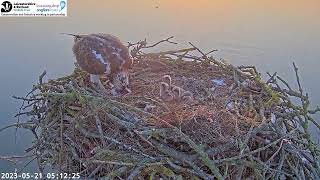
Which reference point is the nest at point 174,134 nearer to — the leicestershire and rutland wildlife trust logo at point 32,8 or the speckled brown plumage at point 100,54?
the speckled brown plumage at point 100,54

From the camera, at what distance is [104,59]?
146 centimetres

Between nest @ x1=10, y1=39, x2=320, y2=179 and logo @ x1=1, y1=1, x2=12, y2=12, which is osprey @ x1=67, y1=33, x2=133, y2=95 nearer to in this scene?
nest @ x1=10, y1=39, x2=320, y2=179

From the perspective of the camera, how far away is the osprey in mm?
1457

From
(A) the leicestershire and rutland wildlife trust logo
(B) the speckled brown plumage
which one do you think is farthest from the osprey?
(A) the leicestershire and rutland wildlife trust logo

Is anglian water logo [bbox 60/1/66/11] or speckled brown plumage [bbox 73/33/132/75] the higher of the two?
anglian water logo [bbox 60/1/66/11]

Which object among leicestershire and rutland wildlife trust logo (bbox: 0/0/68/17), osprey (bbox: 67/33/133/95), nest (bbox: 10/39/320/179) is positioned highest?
leicestershire and rutland wildlife trust logo (bbox: 0/0/68/17)

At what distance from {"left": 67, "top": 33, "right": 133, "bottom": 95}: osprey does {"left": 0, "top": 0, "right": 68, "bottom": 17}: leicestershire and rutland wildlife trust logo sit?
52 centimetres

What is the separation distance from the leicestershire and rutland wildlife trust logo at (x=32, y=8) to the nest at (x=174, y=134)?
1.83ft

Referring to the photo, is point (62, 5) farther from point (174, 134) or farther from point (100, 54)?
point (174, 134)

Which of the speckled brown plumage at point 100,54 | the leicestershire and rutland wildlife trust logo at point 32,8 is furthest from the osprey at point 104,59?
the leicestershire and rutland wildlife trust logo at point 32,8

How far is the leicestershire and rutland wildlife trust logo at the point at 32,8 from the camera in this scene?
196 centimetres

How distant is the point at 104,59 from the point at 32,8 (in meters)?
0.64

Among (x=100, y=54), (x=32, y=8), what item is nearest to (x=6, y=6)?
(x=32, y=8)

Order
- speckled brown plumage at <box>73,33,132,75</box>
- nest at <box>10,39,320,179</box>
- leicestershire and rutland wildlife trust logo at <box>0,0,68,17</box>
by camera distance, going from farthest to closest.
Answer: leicestershire and rutland wildlife trust logo at <box>0,0,68,17</box>, speckled brown plumage at <box>73,33,132,75</box>, nest at <box>10,39,320,179</box>
